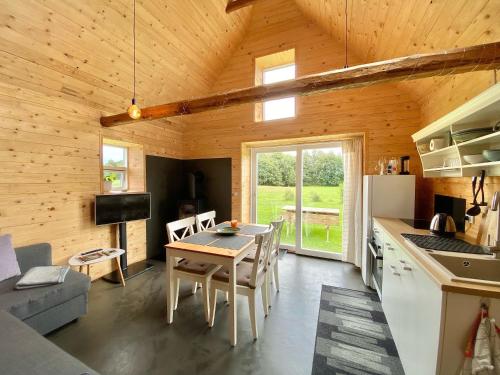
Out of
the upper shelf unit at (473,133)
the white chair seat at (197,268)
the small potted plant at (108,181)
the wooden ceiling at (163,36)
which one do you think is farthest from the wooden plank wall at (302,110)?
the white chair seat at (197,268)

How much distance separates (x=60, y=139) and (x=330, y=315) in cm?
388

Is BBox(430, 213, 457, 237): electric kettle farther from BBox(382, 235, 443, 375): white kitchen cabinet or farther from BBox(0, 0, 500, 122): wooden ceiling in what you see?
BBox(0, 0, 500, 122): wooden ceiling

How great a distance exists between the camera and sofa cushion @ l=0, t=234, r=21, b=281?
6.50ft

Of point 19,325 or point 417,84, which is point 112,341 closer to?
point 19,325

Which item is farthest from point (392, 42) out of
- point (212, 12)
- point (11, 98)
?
point (11, 98)

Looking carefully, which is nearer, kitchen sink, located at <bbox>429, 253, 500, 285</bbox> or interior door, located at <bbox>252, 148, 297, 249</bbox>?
kitchen sink, located at <bbox>429, 253, 500, 285</bbox>

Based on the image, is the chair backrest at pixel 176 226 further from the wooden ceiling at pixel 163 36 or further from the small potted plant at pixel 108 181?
the wooden ceiling at pixel 163 36

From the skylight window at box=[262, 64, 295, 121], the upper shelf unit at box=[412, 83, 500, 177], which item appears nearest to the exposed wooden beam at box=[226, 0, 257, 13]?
the skylight window at box=[262, 64, 295, 121]

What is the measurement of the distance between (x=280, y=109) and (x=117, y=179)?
Result: 3.24m

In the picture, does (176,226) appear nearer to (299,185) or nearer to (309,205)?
(299,185)

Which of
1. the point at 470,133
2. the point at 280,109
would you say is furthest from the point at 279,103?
the point at 470,133

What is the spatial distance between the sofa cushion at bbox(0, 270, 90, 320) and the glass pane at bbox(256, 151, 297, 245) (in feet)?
10.1

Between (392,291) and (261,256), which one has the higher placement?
(261,256)

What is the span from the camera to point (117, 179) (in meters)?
3.65
